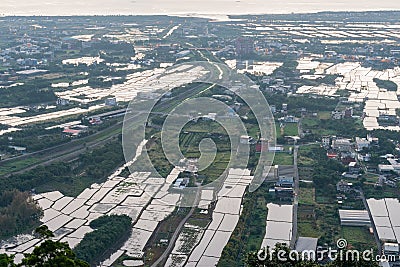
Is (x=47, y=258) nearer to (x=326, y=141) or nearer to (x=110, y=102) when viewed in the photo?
(x=326, y=141)

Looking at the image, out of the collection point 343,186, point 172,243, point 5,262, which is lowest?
point 172,243

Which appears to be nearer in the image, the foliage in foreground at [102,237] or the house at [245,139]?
the foliage in foreground at [102,237]

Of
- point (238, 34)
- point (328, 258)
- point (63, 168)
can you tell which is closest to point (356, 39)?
point (238, 34)

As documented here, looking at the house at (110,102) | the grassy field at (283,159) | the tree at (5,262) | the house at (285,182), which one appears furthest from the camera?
the house at (110,102)

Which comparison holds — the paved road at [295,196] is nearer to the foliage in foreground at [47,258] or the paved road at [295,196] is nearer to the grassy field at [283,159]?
the grassy field at [283,159]

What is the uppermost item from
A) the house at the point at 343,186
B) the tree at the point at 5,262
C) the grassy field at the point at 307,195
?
the tree at the point at 5,262

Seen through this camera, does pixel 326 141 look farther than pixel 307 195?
Yes

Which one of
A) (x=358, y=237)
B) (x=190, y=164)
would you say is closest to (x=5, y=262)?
(x=358, y=237)

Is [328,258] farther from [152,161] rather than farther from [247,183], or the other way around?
[152,161]

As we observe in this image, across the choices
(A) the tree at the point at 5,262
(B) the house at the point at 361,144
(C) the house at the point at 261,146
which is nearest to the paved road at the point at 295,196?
(C) the house at the point at 261,146
